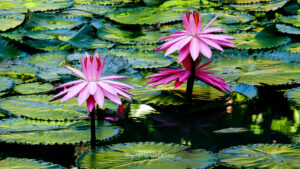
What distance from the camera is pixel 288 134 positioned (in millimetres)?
1428

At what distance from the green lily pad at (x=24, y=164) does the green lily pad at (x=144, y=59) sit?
96cm

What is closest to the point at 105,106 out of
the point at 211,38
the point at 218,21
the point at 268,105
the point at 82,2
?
the point at 211,38

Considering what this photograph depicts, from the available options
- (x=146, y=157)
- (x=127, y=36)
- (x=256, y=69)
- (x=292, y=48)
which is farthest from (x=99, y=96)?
(x=127, y=36)

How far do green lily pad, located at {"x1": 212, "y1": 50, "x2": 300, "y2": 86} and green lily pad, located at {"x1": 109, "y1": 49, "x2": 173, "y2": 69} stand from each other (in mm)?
272

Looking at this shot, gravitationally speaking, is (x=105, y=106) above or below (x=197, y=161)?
above

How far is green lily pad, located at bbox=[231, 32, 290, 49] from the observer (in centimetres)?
249

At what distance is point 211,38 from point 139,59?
85cm

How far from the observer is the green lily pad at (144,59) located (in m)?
2.19

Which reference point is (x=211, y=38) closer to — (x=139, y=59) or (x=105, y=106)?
(x=105, y=106)

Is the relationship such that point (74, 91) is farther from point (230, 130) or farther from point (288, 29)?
point (288, 29)

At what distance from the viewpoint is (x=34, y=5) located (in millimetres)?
3783

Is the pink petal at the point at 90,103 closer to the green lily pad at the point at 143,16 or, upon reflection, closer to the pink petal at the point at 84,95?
the pink petal at the point at 84,95

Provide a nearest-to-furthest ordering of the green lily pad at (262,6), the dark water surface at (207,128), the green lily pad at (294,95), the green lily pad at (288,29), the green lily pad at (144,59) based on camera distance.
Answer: the dark water surface at (207,128) < the green lily pad at (294,95) < the green lily pad at (144,59) < the green lily pad at (288,29) < the green lily pad at (262,6)

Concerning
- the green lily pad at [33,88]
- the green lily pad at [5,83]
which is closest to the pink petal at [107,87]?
the green lily pad at [33,88]
